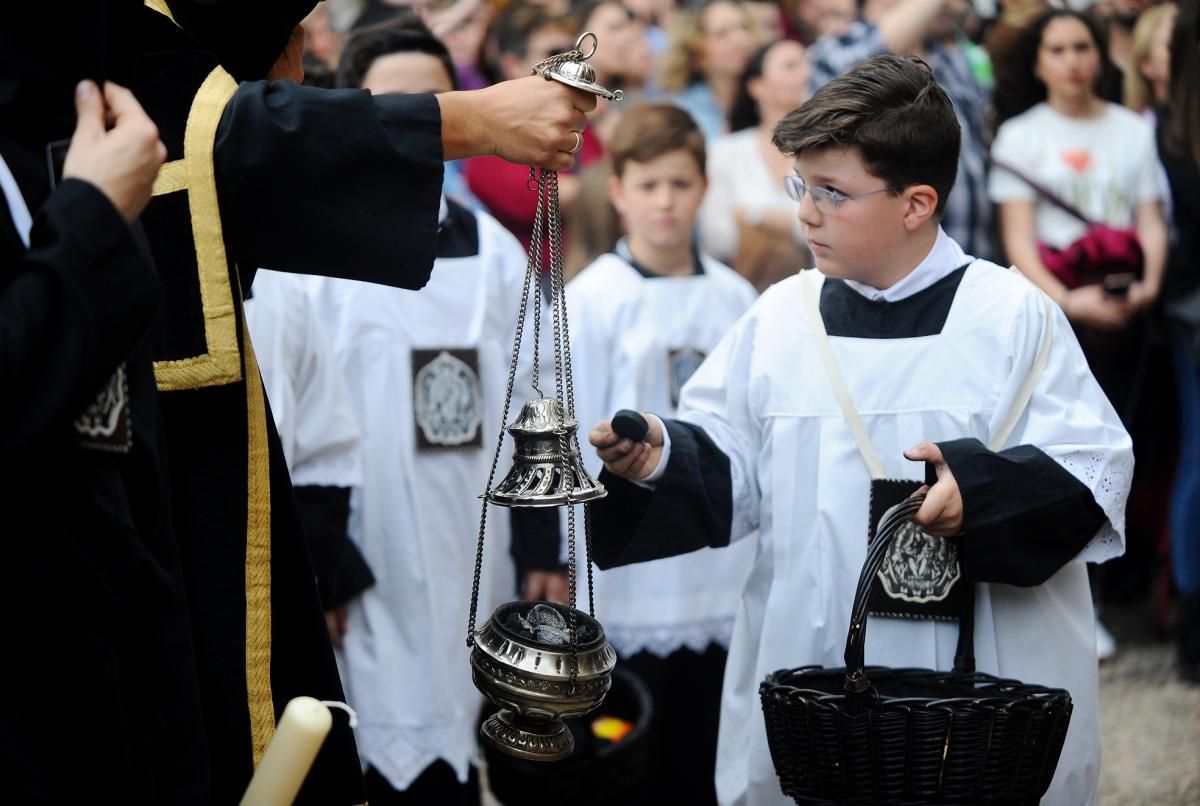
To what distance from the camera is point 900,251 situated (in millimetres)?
3064

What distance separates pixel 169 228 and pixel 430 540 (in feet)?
6.75

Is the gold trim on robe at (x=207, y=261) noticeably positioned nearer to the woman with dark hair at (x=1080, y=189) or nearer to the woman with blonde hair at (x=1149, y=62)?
the woman with dark hair at (x=1080, y=189)

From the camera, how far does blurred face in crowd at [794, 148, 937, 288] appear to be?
3008 mm

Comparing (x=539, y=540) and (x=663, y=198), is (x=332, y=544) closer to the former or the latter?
(x=539, y=540)

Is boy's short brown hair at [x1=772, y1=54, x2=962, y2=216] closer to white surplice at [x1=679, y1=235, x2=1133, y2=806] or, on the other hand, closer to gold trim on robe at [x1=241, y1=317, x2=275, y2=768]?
white surplice at [x1=679, y1=235, x2=1133, y2=806]

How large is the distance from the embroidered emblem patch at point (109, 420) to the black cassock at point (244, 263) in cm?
30

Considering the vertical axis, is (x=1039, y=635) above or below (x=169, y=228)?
below

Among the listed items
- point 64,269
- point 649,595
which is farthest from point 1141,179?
point 64,269

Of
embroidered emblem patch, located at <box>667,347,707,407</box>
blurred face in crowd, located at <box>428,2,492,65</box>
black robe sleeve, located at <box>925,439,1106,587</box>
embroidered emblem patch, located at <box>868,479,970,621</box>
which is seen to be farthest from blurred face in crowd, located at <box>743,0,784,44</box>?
black robe sleeve, located at <box>925,439,1106,587</box>

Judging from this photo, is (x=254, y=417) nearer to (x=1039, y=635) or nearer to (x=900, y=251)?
(x=900, y=251)

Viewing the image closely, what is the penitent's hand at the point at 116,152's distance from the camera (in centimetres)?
196

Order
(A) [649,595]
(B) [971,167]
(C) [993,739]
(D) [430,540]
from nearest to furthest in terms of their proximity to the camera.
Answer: (C) [993,739] → (D) [430,540] → (A) [649,595] → (B) [971,167]

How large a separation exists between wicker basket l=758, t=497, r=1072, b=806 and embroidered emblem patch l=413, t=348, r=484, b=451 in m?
1.86

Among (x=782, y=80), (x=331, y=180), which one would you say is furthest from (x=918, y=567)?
(x=782, y=80)
